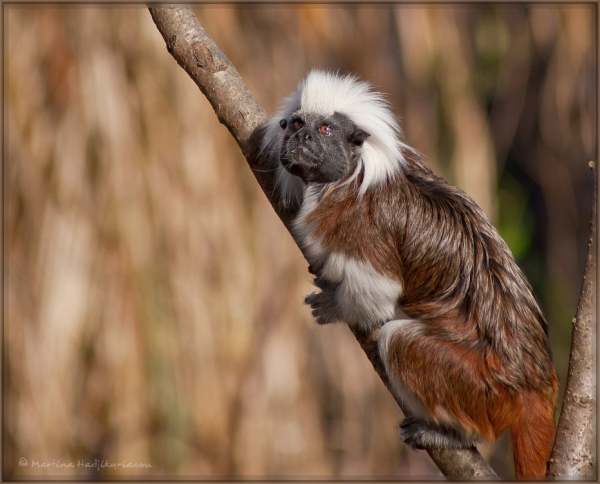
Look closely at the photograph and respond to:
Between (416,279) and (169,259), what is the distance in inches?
78.2

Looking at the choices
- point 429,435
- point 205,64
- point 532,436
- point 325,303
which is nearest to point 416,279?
point 325,303

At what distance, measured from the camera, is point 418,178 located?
2754 mm

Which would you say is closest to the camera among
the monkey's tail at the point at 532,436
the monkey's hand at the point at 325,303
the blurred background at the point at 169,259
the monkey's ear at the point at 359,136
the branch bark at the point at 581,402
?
the branch bark at the point at 581,402

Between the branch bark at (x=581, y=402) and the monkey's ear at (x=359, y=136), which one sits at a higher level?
→ the monkey's ear at (x=359, y=136)

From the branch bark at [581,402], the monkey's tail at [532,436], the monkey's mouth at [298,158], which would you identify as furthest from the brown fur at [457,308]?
the branch bark at [581,402]

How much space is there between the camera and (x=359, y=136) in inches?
109

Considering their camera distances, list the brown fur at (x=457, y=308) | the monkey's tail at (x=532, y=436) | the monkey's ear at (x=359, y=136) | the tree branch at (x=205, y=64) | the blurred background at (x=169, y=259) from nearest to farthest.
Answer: the monkey's tail at (x=532, y=436) → the brown fur at (x=457, y=308) → the tree branch at (x=205, y=64) → the monkey's ear at (x=359, y=136) → the blurred background at (x=169, y=259)

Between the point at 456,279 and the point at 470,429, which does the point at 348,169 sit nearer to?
the point at 456,279

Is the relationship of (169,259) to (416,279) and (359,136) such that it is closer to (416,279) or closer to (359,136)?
(359,136)

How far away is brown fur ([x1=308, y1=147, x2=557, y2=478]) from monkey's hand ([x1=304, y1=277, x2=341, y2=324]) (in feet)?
0.68

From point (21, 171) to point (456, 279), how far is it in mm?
2657

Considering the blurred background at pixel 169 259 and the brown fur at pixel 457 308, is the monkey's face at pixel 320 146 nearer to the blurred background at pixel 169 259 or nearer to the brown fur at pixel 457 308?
the brown fur at pixel 457 308

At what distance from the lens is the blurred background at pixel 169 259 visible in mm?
4066

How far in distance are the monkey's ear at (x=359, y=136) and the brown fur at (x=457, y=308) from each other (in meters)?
0.21
